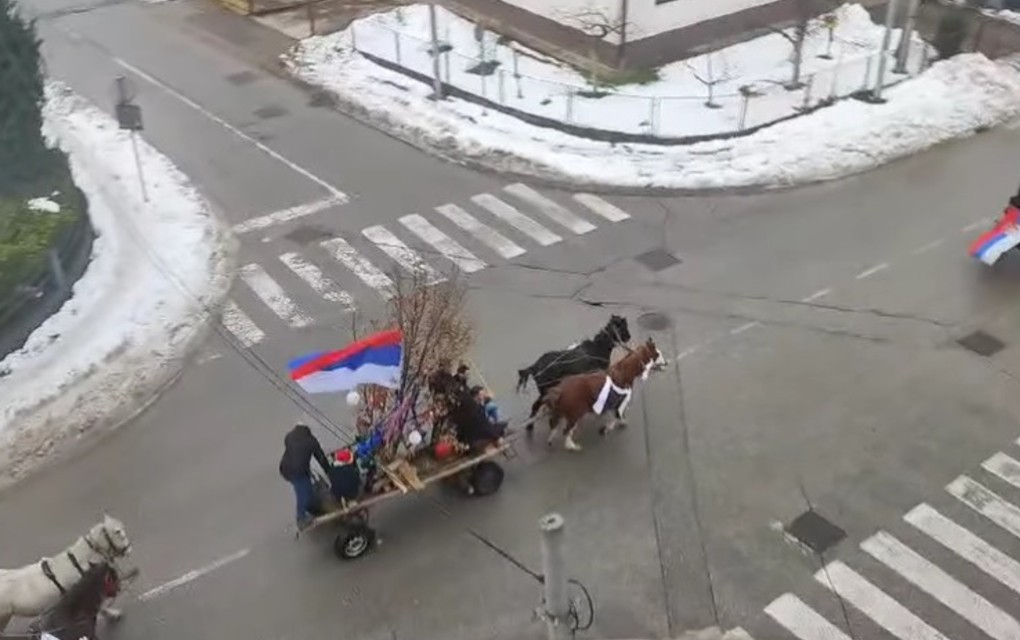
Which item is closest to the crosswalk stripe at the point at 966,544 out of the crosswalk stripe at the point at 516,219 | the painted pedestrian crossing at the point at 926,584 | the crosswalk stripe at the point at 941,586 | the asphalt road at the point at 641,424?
the painted pedestrian crossing at the point at 926,584

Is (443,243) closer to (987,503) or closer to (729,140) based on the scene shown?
(729,140)

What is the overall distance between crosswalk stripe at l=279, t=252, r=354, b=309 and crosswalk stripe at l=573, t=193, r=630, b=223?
15.8 ft

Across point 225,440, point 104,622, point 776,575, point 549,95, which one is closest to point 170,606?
point 104,622

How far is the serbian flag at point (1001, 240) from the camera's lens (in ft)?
55.5

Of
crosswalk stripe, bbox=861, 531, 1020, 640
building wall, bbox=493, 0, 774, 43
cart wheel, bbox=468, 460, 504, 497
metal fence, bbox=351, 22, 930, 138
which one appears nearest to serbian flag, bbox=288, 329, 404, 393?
cart wheel, bbox=468, 460, 504, 497

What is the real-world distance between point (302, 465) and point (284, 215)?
8612 millimetres

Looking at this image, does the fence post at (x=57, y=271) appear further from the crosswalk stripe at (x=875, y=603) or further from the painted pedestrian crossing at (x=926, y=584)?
the crosswalk stripe at (x=875, y=603)

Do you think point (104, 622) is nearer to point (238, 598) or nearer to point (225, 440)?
point (238, 598)

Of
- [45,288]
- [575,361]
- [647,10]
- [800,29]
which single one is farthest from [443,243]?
[800,29]

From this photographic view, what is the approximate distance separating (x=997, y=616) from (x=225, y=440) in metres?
9.21

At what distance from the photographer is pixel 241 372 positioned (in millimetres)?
15453

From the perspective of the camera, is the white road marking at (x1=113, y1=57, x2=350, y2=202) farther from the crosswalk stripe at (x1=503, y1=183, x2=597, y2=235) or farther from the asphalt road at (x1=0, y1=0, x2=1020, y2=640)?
the crosswalk stripe at (x1=503, y1=183, x2=597, y2=235)

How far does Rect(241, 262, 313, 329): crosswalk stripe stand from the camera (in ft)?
54.1

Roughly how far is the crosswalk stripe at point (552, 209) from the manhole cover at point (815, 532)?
7.31 metres
